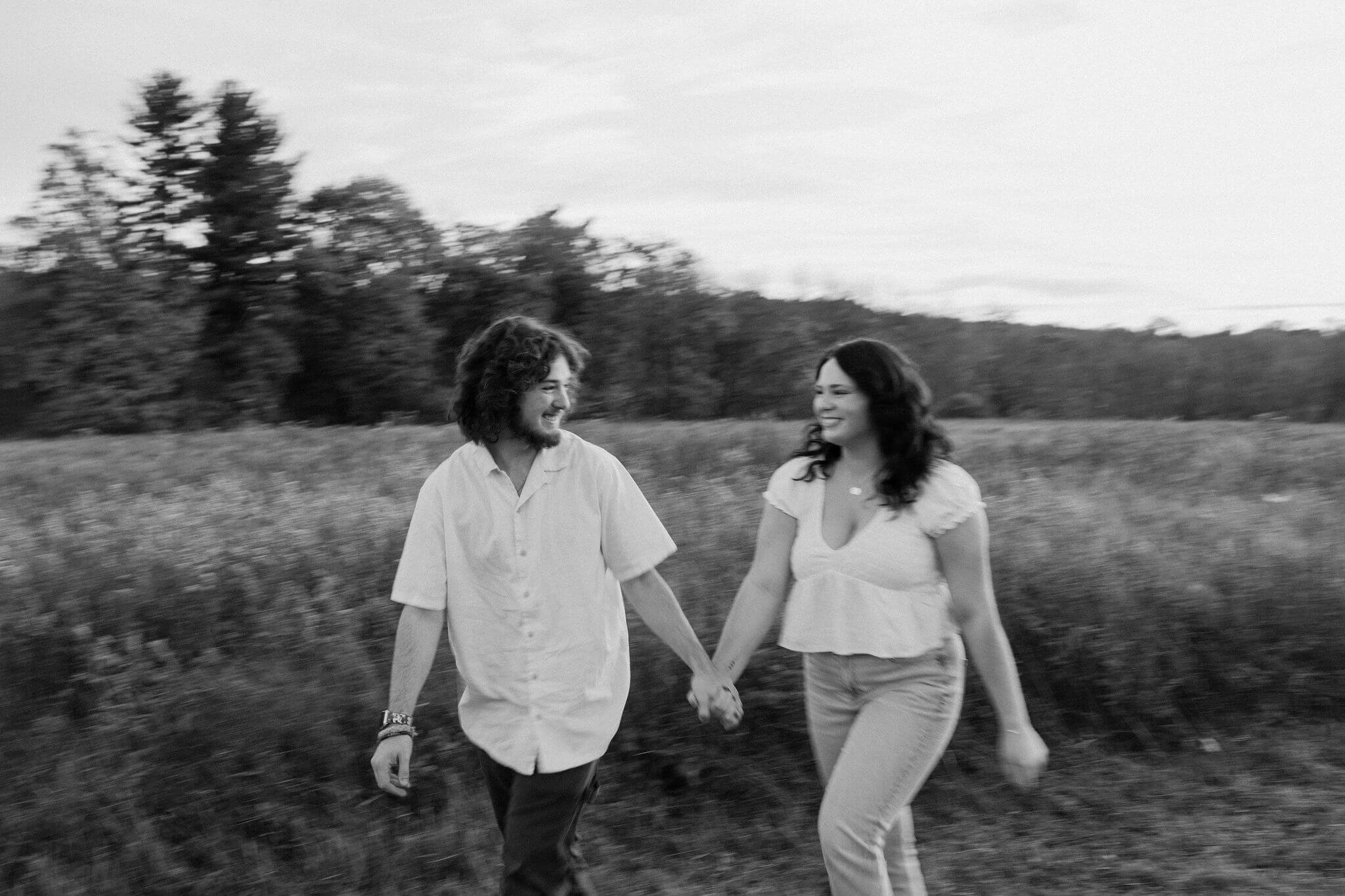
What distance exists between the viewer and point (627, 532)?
3547 millimetres

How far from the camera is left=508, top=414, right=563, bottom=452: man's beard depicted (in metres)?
3.50

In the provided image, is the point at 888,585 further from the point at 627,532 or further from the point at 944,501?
the point at 627,532

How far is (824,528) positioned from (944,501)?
37 centimetres

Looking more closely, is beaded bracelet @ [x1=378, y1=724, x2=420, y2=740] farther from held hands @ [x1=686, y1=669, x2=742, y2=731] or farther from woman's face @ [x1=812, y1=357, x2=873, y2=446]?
woman's face @ [x1=812, y1=357, x2=873, y2=446]

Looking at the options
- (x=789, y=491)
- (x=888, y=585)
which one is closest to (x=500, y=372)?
(x=789, y=491)

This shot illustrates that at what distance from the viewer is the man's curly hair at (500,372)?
3494 mm

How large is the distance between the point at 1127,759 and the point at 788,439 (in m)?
7.30

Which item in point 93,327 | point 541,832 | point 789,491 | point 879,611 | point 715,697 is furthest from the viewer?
point 93,327

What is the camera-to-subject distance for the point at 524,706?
3410 mm

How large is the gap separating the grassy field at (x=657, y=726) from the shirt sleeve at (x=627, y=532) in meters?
1.88

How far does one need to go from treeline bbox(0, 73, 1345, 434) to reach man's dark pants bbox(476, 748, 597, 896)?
17466 millimetres

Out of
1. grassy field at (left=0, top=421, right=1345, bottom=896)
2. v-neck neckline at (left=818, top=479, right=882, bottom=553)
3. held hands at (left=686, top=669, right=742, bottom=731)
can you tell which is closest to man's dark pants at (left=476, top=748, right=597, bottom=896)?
held hands at (left=686, top=669, right=742, bottom=731)

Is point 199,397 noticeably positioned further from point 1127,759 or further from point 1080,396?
point 1127,759

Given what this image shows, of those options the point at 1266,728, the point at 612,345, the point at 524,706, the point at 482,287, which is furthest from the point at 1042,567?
the point at 482,287
